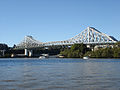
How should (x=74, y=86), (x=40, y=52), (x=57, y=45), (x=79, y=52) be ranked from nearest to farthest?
(x=74, y=86)
(x=79, y=52)
(x=57, y=45)
(x=40, y=52)

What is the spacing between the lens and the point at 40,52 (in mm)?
138125

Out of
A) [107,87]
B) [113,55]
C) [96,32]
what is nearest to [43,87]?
[107,87]

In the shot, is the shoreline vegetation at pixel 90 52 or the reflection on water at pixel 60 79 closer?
the reflection on water at pixel 60 79

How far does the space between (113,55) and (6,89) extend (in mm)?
72709

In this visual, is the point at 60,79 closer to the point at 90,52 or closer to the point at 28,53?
the point at 90,52

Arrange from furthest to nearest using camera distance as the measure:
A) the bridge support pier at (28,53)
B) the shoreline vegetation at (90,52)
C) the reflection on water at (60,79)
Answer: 1. the bridge support pier at (28,53)
2. the shoreline vegetation at (90,52)
3. the reflection on water at (60,79)

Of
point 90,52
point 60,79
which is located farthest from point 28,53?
point 60,79

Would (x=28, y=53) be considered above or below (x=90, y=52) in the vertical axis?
above

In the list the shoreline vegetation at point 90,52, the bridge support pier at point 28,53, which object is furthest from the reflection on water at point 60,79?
the bridge support pier at point 28,53

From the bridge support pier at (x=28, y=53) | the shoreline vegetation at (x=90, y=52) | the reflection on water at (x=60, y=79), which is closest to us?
the reflection on water at (x=60, y=79)

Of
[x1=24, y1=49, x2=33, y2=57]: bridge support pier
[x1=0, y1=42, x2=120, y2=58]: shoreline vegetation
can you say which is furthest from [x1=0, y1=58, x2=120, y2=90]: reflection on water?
[x1=24, y1=49, x2=33, y2=57]: bridge support pier

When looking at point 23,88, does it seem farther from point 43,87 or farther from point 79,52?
point 79,52

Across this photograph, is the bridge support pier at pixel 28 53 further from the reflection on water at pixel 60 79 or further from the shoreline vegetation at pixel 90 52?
the reflection on water at pixel 60 79

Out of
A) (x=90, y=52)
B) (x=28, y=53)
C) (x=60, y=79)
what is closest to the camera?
(x=60, y=79)
